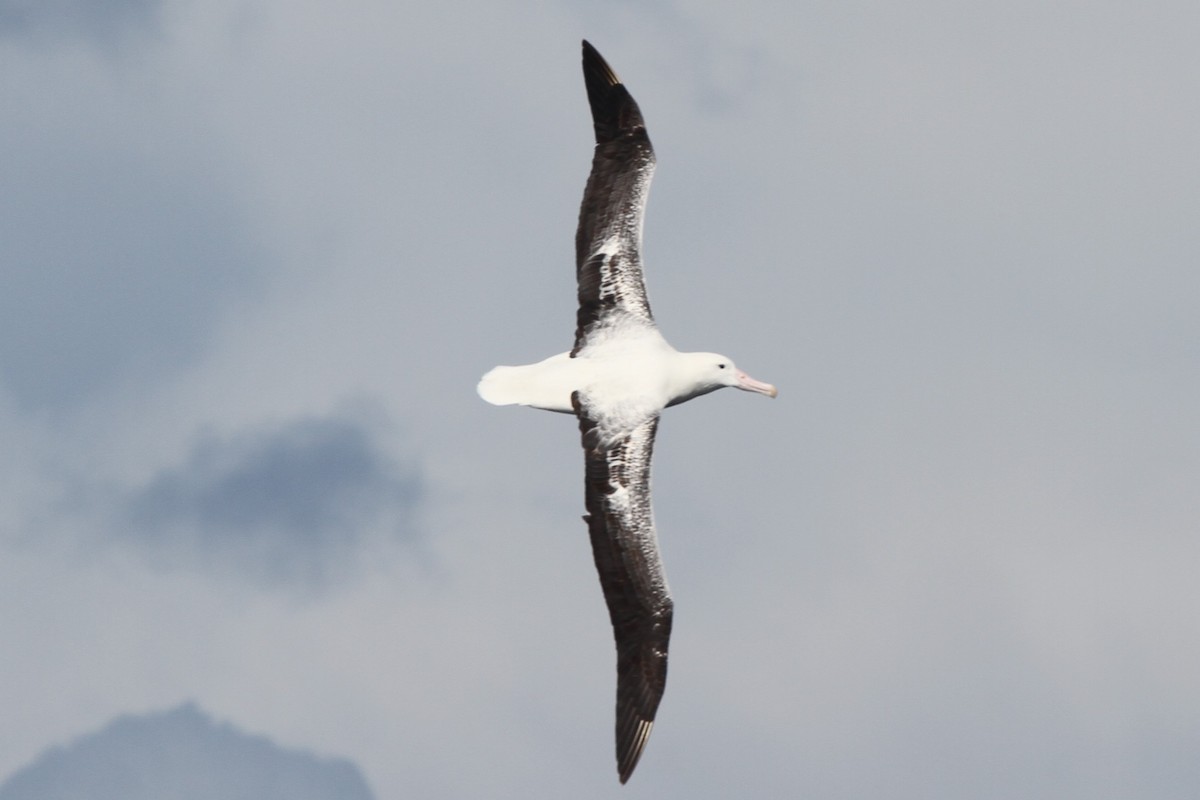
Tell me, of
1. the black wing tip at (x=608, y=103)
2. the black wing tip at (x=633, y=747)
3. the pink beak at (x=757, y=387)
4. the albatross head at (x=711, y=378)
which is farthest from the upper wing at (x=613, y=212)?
the black wing tip at (x=633, y=747)

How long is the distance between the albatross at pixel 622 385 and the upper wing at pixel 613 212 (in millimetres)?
13

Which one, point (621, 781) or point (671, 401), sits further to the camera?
point (671, 401)

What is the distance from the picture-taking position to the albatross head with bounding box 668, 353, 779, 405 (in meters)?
31.0

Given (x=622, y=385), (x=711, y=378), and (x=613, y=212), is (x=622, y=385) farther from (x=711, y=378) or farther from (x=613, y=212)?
(x=613, y=212)

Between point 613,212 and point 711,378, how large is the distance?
243 cm

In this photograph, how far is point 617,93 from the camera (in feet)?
105

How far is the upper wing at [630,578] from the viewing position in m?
29.5

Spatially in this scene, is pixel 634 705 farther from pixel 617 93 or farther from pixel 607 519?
pixel 617 93

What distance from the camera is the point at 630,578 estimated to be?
29547 millimetres

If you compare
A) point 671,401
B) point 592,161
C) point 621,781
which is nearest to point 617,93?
point 592,161

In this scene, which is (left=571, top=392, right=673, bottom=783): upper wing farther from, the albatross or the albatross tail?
the albatross tail

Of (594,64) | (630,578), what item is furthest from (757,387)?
(594,64)

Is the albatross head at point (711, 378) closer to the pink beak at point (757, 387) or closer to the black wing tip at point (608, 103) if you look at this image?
the pink beak at point (757, 387)

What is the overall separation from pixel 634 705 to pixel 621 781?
128cm
